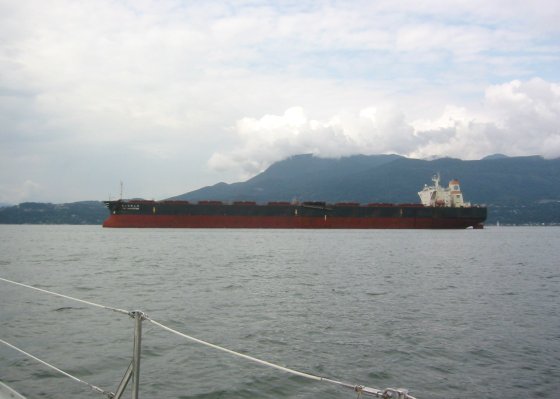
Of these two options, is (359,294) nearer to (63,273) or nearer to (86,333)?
(86,333)

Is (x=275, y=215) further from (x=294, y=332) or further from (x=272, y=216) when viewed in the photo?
(x=294, y=332)

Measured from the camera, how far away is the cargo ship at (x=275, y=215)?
194ft

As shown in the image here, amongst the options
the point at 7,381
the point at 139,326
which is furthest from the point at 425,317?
the point at 139,326

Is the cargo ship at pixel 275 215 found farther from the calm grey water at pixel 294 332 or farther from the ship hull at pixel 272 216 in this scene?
the calm grey water at pixel 294 332

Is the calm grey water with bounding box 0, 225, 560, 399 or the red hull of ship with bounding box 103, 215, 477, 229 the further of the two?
the red hull of ship with bounding box 103, 215, 477, 229

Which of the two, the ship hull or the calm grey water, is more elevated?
the ship hull

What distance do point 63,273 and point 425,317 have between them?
50.2 ft

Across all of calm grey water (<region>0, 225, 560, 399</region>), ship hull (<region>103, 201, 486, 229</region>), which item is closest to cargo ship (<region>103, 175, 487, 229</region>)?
ship hull (<region>103, 201, 486, 229</region>)

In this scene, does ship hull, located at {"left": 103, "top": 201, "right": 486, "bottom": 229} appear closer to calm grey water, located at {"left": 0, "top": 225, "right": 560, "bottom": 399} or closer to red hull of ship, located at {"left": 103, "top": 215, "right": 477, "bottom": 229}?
red hull of ship, located at {"left": 103, "top": 215, "right": 477, "bottom": 229}

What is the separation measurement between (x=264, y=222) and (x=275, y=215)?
5.32ft

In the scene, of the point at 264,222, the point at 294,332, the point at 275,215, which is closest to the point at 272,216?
the point at 275,215

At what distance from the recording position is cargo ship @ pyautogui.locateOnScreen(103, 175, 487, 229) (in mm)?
59156

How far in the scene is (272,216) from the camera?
60.0 metres

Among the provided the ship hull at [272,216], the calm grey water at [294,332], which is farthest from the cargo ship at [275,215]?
the calm grey water at [294,332]
